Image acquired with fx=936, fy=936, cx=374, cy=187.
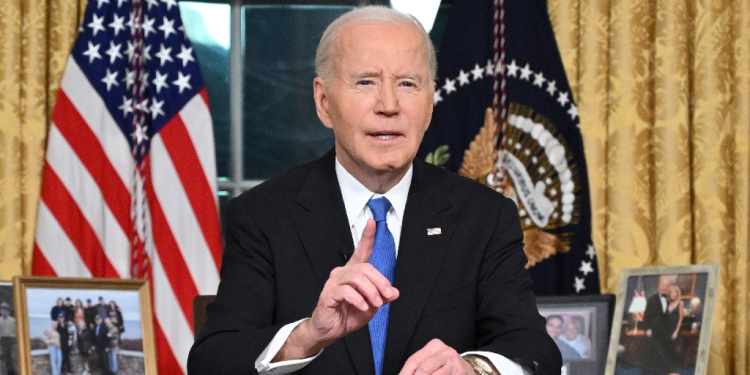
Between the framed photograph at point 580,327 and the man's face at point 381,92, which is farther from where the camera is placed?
the framed photograph at point 580,327

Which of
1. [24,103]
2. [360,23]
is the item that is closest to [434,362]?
[360,23]

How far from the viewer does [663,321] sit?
3123mm

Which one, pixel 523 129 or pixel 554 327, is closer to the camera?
pixel 554 327

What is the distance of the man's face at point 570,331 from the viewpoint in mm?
3285

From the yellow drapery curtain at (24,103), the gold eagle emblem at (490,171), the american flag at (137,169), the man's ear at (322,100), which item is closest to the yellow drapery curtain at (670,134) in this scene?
the gold eagle emblem at (490,171)

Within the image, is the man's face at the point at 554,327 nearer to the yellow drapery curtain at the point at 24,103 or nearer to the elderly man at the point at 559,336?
the elderly man at the point at 559,336

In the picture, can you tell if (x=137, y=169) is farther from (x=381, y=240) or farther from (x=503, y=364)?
(x=503, y=364)

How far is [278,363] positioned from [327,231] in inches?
16.7

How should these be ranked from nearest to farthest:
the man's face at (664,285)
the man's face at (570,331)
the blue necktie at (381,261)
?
the blue necktie at (381,261) < the man's face at (664,285) < the man's face at (570,331)

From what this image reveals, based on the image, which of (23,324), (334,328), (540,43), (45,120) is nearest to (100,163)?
(45,120)

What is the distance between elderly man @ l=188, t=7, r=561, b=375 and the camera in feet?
6.40

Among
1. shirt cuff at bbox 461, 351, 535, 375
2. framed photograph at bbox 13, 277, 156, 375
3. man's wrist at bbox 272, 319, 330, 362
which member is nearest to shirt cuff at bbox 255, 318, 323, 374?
man's wrist at bbox 272, 319, 330, 362

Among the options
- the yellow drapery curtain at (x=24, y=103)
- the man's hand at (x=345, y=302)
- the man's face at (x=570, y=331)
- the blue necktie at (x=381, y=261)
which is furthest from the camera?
the yellow drapery curtain at (x=24, y=103)

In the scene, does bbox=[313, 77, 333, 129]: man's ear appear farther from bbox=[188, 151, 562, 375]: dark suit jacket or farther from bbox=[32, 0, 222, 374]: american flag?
bbox=[32, 0, 222, 374]: american flag
